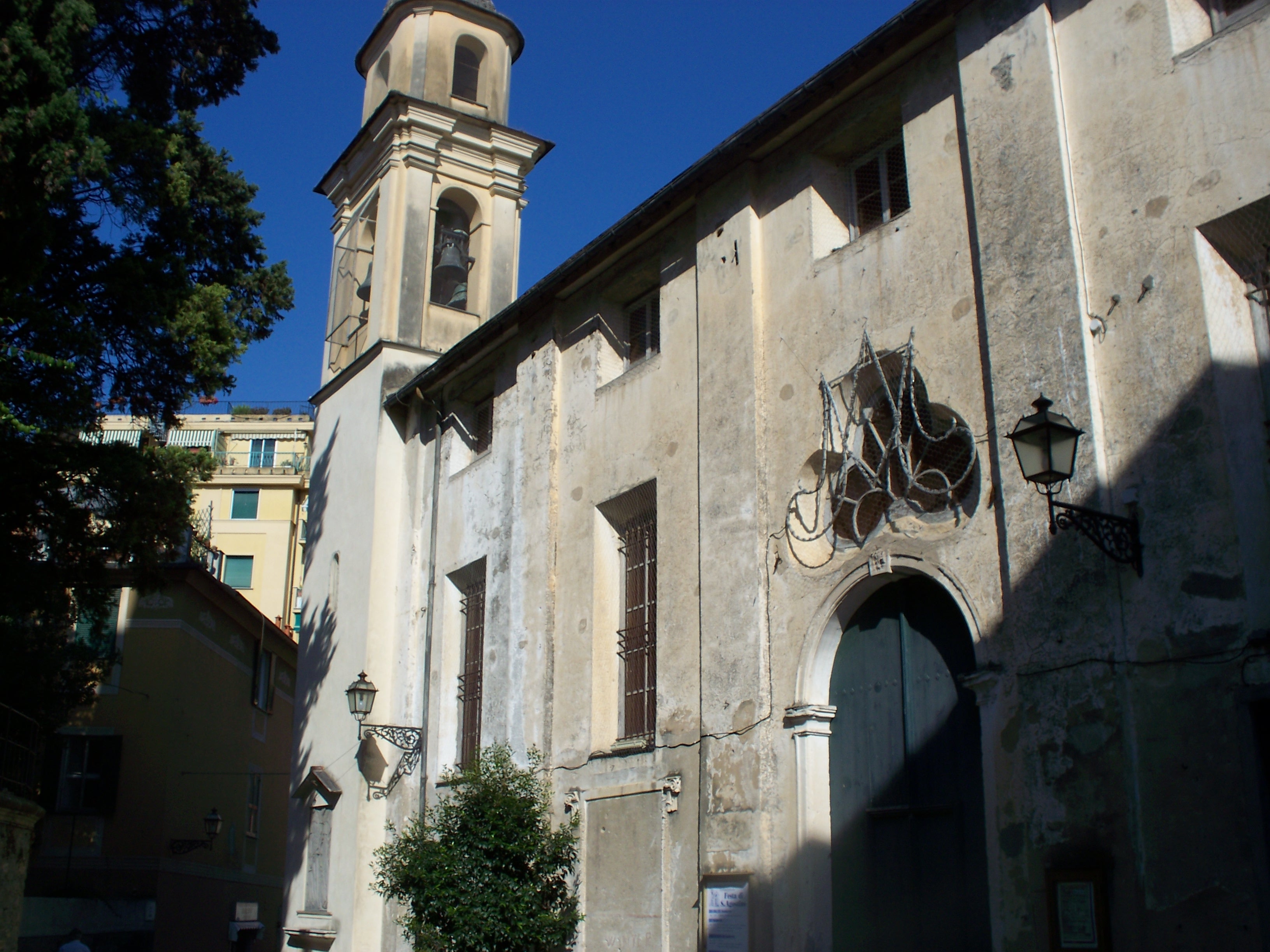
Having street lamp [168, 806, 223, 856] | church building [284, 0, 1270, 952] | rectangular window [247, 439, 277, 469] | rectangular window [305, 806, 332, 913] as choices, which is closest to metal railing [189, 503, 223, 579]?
street lamp [168, 806, 223, 856]

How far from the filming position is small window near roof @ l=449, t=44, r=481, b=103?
20297mm

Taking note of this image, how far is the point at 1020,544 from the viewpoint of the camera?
843 cm

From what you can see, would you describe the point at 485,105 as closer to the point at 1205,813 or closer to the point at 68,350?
the point at 68,350

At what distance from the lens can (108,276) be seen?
39.9 feet

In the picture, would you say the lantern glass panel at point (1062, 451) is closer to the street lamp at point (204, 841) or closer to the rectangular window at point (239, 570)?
the street lamp at point (204, 841)

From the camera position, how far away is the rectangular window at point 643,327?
45.1 feet

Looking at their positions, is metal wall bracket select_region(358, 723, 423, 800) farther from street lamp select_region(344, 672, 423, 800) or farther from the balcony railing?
the balcony railing

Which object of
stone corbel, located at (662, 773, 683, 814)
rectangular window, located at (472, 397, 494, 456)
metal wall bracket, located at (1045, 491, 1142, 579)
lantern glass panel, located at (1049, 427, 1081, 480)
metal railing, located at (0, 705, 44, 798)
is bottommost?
stone corbel, located at (662, 773, 683, 814)

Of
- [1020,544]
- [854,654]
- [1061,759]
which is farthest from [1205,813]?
[854,654]

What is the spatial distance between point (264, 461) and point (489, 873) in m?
39.4

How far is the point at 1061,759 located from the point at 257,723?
81.5ft

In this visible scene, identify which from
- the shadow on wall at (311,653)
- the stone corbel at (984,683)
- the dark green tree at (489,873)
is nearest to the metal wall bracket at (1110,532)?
the stone corbel at (984,683)

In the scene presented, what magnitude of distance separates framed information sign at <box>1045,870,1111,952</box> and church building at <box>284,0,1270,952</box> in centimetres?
2

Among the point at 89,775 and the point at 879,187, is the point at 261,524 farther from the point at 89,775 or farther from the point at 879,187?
the point at 879,187
